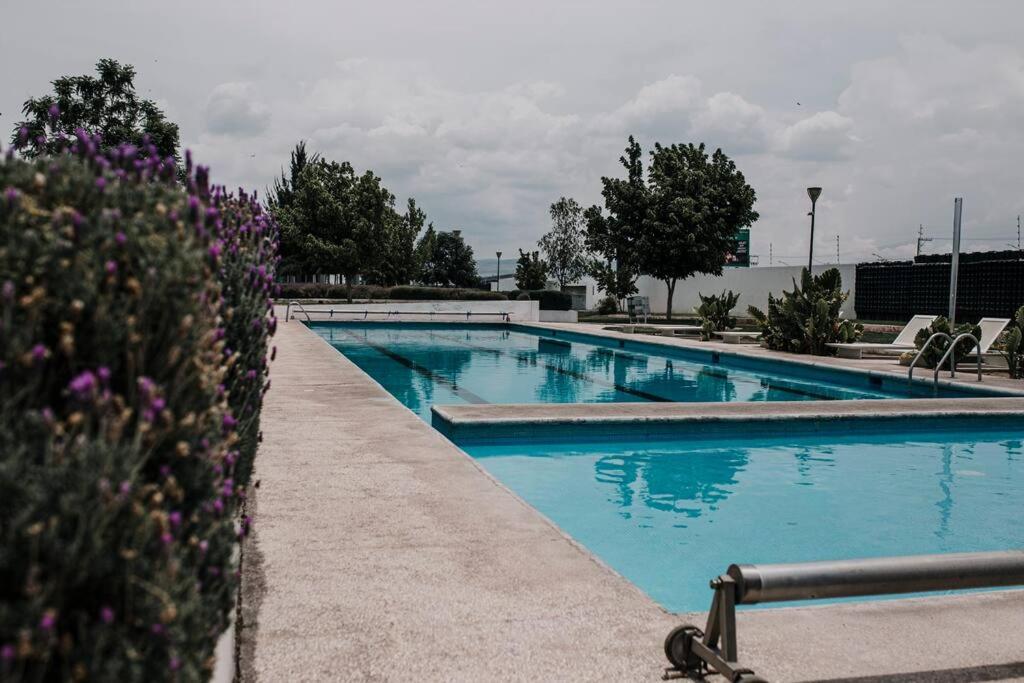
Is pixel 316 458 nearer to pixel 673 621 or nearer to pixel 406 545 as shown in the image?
pixel 406 545

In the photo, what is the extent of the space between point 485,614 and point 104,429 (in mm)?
2233

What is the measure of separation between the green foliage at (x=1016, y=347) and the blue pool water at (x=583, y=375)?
1812mm

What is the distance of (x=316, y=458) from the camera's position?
6484mm

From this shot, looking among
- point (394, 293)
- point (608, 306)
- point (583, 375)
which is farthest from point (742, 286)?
point (583, 375)

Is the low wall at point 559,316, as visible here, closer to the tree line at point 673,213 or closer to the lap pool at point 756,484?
the tree line at point 673,213

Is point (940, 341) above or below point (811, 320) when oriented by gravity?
below

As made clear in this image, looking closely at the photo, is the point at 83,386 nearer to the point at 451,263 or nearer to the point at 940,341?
the point at 940,341

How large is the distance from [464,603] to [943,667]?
1.76 m

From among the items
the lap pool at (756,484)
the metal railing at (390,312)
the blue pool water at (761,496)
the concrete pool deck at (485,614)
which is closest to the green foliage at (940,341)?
the lap pool at (756,484)

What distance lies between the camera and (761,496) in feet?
25.7

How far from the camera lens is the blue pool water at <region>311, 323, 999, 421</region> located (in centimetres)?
1445

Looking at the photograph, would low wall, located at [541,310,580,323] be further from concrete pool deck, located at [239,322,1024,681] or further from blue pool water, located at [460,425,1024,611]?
concrete pool deck, located at [239,322,1024,681]

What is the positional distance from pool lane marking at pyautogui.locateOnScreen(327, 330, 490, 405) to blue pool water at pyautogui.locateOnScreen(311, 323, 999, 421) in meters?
0.02

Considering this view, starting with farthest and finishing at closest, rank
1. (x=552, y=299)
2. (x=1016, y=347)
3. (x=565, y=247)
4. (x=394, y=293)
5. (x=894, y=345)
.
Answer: (x=565, y=247)
(x=394, y=293)
(x=552, y=299)
(x=894, y=345)
(x=1016, y=347)
